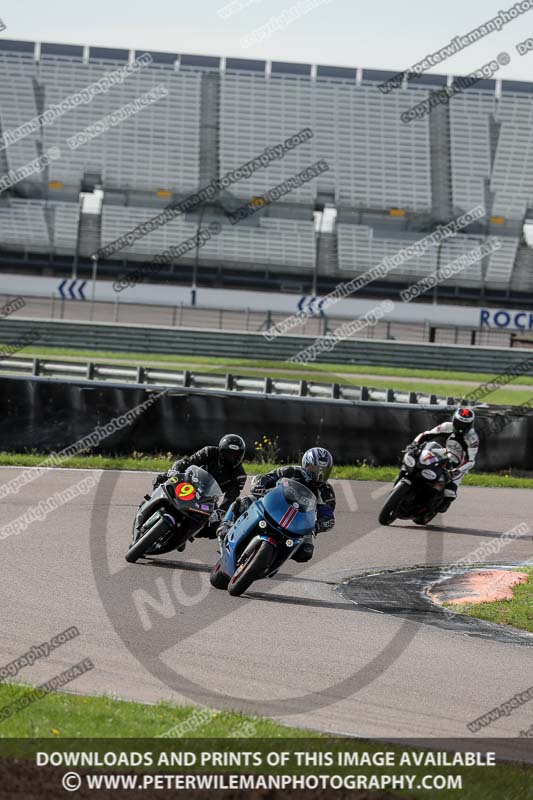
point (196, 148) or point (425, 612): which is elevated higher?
point (196, 148)

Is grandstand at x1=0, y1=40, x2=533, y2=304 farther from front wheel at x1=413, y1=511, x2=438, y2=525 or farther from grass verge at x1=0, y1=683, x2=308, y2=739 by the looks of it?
grass verge at x1=0, y1=683, x2=308, y2=739

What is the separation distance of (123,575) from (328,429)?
8.62 metres

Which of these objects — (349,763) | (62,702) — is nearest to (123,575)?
(62,702)

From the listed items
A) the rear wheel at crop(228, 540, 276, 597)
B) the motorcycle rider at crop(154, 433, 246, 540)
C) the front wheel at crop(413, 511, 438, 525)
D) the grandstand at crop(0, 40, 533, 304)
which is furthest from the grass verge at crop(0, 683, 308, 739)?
the grandstand at crop(0, 40, 533, 304)

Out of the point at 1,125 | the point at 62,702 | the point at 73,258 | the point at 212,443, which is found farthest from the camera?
the point at 1,125

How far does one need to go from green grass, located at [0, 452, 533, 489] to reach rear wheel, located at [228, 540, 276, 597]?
7.87 meters

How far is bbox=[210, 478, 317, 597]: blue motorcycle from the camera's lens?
32.2ft

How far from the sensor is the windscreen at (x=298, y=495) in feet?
32.5

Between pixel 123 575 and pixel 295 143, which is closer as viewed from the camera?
pixel 123 575

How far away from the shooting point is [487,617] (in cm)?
1034

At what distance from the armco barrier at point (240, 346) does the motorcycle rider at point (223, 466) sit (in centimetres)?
2330

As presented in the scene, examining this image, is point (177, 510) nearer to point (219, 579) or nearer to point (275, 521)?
point (219, 579)

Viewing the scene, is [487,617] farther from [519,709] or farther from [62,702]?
[62,702]

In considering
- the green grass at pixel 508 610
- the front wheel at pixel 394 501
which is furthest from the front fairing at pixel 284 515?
the front wheel at pixel 394 501
